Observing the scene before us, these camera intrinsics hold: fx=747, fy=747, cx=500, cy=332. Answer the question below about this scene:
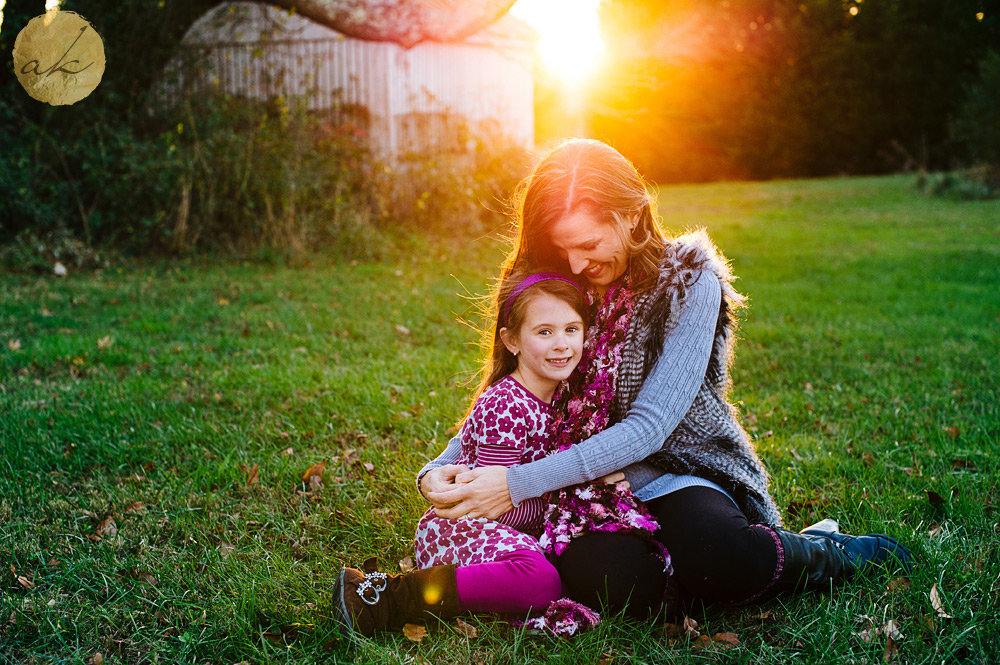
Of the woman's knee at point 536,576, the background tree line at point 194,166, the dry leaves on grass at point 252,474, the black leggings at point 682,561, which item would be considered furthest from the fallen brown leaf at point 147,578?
the background tree line at point 194,166

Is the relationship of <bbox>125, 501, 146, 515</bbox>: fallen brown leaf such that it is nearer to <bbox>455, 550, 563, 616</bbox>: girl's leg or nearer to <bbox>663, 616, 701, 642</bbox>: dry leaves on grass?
<bbox>455, 550, 563, 616</bbox>: girl's leg

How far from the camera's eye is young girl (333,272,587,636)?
223cm

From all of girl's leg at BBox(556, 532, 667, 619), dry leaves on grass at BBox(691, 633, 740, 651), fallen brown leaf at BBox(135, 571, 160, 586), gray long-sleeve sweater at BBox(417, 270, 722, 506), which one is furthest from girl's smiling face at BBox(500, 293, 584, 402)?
fallen brown leaf at BBox(135, 571, 160, 586)

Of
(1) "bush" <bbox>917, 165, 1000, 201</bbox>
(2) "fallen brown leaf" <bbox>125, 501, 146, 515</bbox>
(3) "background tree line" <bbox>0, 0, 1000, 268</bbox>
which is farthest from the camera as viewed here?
(1) "bush" <bbox>917, 165, 1000, 201</bbox>

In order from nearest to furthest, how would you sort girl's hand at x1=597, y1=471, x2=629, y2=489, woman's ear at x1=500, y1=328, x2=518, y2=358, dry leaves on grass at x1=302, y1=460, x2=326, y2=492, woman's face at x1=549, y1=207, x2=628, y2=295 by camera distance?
girl's hand at x1=597, y1=471, x2=629, y2=489
woman's face at x1=549, y1=207, x2=628, y2=295
woman's ear at x1=500, y1=328, x2=518, y2=358
dry leaves on grass at x1=302, y1=460, x2=326, y2=492

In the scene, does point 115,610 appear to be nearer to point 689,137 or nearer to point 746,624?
point 746,624

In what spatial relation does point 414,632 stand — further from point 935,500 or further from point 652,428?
point 935,500

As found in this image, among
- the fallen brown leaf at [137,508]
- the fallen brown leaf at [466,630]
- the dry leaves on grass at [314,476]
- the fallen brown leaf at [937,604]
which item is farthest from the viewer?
the dry leaves on grass at [314,476]

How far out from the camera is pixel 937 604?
2.20 metres

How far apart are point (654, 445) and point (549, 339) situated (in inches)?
19.0

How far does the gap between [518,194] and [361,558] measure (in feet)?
4.98

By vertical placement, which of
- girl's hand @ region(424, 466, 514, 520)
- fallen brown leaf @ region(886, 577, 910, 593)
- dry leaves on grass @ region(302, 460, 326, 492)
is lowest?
dry leaves on grass @ region(302, 460, 326, 492)

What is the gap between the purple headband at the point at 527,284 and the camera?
255cm

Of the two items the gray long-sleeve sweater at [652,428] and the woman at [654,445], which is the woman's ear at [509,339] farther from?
the gray long-sleeve sweater at [652,428]
